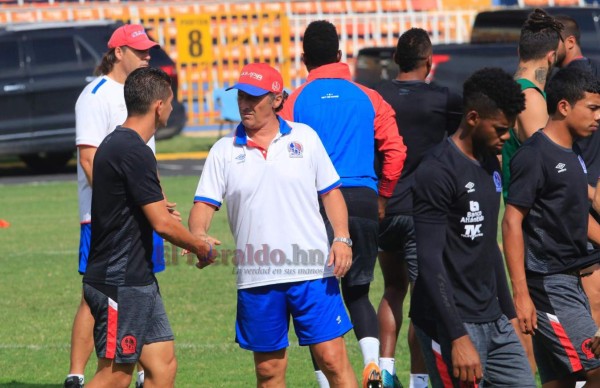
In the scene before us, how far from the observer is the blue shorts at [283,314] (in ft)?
22.1

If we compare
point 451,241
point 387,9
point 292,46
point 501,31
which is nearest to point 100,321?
point 451,241

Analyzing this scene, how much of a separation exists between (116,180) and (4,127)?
582 inches

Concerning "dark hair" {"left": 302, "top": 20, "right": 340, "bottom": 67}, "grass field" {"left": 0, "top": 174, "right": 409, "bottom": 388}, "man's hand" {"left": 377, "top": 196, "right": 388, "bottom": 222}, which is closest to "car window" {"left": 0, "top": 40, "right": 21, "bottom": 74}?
"grass field" {"left": 0, "top": 174, "right": 409, "bottom": 388}

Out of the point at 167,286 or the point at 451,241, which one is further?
the point at 167,286

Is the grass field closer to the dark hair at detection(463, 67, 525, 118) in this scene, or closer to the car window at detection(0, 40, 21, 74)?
the dark hair at detection(463, 67, 525, 118)

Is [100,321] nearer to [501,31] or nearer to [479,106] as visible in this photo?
[479,106]

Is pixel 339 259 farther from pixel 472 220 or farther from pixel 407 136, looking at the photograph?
pixel 407 136

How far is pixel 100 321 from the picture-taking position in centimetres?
668

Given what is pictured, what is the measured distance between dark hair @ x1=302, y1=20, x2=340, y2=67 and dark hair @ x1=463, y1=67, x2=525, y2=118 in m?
2.35

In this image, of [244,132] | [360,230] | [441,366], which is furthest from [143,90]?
[441,366]

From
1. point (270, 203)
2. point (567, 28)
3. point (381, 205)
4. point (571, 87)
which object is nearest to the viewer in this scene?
point (571, 87)

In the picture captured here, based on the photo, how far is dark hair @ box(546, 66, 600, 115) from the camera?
6.58 metres

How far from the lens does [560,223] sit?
6.48 meters

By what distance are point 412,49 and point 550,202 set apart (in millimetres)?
2366
